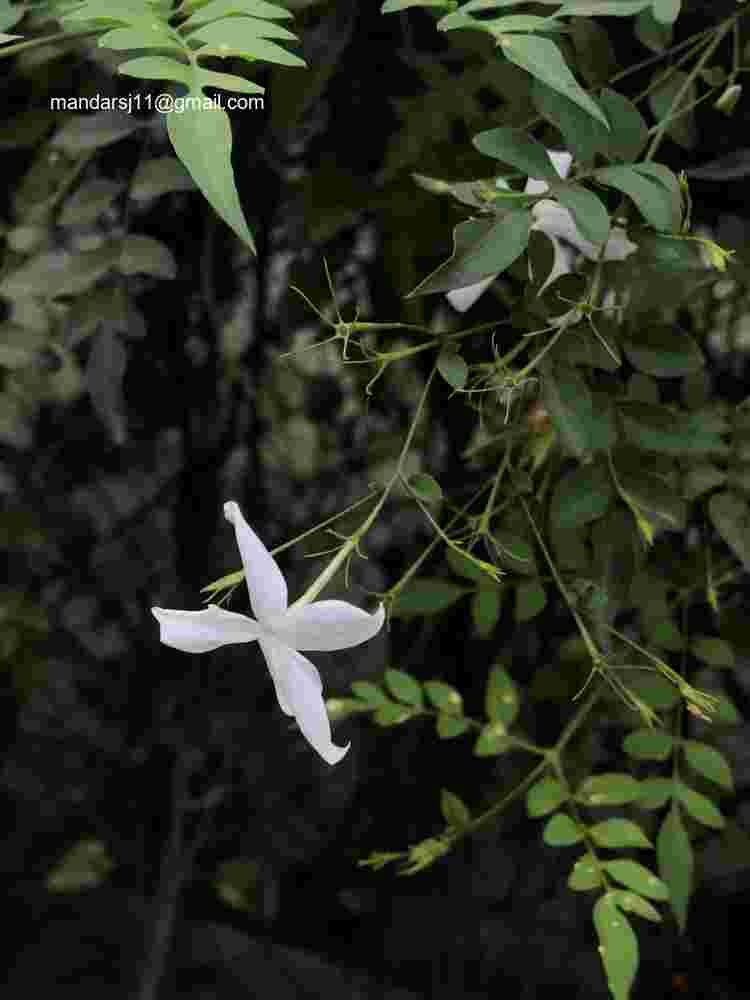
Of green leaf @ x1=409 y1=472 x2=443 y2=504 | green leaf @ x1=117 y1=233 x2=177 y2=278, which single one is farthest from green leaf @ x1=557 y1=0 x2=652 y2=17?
green leaf @ x1=117 y1=233 x2=177 y2=278

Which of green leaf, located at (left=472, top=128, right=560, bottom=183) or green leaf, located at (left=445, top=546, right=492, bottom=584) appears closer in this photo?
green leaf, located at (left=472, top=128, right=560, bottom=183)

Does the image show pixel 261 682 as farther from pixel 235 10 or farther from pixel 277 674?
pixel 235 10

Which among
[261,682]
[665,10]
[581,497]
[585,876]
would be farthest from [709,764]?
[261,682]

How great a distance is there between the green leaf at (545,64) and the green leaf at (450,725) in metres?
0.47

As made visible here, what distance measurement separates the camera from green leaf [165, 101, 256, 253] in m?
0.43

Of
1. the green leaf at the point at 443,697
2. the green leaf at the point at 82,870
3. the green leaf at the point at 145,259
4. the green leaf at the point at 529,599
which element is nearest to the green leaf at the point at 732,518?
the green leaf at the point at 529,599

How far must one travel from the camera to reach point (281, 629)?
0.53 m

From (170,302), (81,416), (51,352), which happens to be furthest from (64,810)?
(51,352)

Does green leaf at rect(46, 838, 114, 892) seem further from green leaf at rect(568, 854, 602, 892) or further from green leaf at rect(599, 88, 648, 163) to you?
green leaf at rect(599, 88, 648, 163)

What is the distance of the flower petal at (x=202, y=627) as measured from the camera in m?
0.52

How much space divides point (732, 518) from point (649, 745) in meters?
0.17

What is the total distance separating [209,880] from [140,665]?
356 millimetres

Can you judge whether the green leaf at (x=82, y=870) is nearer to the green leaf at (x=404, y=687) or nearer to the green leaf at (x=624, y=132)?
the green leaf at (x=404, y=687)

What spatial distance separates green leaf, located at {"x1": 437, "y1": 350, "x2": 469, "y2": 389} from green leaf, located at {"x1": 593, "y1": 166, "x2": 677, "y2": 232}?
99mm
